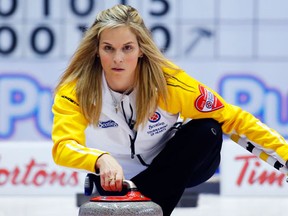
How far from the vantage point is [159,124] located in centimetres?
271

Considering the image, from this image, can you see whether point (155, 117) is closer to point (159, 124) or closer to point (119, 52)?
Answer: point (159, 124)

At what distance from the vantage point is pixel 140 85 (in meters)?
2.64

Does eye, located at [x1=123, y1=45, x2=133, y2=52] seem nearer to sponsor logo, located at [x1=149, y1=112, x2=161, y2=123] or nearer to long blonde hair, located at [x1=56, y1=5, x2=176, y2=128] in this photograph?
long blonde hair, located at [x1=56, y1=5, x2=176, y2=128]

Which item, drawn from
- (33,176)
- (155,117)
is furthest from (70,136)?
(33,176)

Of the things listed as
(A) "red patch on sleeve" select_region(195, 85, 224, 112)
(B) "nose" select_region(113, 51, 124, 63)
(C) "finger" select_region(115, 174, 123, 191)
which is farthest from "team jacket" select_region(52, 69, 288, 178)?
(C) "finger" select_region(115, 174, 123, 191)

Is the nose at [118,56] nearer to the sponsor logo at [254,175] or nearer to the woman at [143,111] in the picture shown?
the woman at [143,111]

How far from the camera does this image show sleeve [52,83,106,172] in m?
2.36

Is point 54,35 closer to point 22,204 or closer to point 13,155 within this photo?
point 13,155

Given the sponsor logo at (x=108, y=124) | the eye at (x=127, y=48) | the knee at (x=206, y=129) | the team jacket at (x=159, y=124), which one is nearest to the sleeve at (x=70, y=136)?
the team jacket at (x=159, y=124)

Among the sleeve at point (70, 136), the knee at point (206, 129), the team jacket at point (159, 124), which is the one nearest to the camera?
the sleeve at point (70, 136)

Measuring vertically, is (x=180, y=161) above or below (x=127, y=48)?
below

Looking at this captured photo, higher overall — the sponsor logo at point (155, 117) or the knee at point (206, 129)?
the sponsor logo at point (155, 117)

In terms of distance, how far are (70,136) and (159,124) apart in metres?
0.38

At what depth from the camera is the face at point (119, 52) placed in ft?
8.29
